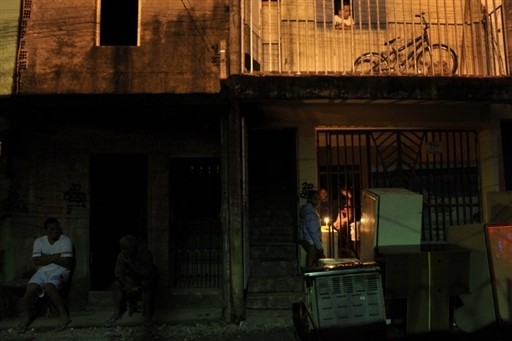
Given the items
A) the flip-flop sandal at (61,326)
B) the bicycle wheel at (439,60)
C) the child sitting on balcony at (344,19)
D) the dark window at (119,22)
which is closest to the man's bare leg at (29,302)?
the flip-flop sandal at (61,326)

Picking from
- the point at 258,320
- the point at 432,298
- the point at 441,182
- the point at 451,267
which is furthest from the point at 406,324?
the point at 441,182

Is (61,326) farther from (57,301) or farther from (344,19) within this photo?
(344,19)

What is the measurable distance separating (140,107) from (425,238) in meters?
5.03

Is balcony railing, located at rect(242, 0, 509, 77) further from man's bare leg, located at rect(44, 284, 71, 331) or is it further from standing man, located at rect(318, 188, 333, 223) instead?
man's bare leg, located at rect(44, 284, 71, 331)

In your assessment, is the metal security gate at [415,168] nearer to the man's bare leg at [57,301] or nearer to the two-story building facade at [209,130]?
the two-story building facade at [209,130]

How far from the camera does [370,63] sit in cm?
758

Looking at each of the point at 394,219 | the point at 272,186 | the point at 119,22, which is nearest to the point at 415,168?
the point at 272,186

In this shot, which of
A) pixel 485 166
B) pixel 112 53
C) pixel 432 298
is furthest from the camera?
pixel 485 166

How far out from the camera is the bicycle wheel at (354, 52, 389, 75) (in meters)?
7.56

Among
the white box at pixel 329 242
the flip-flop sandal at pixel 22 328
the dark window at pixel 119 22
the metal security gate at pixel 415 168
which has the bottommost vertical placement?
the flip-flop sandal at pixel 22 328

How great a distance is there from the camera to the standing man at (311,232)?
6.81 m

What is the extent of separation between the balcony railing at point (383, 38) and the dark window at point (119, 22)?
1906 millimetres

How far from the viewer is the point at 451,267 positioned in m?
4.81

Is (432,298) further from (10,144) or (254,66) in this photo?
(10,144)
